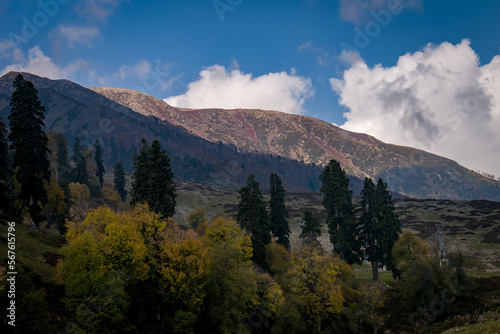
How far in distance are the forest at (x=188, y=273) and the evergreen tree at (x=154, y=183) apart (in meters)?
0.17

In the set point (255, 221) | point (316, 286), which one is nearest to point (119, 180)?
point (255, 221)

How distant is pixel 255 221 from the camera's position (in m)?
54.0

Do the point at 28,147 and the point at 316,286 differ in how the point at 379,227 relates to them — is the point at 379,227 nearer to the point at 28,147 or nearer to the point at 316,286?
the point at 316,286

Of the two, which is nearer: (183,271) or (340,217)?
(183,271)

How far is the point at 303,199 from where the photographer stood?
188000mm

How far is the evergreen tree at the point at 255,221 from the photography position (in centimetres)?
5216

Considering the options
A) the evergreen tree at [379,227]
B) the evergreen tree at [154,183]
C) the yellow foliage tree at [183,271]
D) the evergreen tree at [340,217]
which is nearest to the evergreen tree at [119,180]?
the evergreen tree at [154,183]

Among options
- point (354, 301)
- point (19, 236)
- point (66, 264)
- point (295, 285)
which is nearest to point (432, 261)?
point (354, 301)

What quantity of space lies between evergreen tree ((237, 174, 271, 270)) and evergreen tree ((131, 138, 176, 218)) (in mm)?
14354

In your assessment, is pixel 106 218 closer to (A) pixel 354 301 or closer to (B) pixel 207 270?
(B) pixel 207 270

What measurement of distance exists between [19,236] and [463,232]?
361 feet

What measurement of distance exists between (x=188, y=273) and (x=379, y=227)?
38242 millimetres

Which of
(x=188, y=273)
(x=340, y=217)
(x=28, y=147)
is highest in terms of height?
(x=28, y=147)

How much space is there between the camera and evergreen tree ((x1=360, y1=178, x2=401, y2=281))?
184 ft
